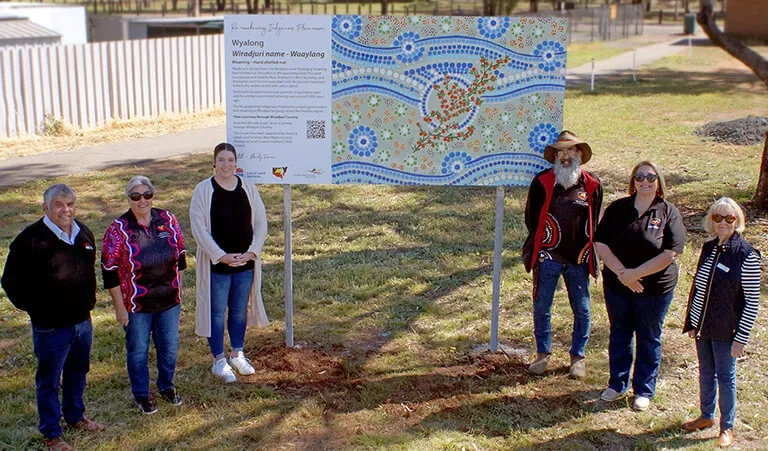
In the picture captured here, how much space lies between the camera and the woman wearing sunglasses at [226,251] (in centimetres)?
588

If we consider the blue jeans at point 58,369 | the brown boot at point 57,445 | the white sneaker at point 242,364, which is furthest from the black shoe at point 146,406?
the white sneaker at point 242,364

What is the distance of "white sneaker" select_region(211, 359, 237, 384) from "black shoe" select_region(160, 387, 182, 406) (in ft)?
1.43

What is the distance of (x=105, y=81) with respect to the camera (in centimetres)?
1681

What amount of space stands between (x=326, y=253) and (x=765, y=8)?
129 ft

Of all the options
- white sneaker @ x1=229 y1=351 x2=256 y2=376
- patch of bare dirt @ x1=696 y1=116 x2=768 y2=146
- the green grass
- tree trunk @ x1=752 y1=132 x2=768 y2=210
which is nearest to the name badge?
the green grass

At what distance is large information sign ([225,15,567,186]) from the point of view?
625 cm

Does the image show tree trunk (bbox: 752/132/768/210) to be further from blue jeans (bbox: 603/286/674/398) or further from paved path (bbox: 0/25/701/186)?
paved path (bbox: 0/25/701/186)

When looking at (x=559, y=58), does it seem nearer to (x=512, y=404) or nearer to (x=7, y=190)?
(x=512, y=404)

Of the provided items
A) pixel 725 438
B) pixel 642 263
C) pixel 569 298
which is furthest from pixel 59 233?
pixel 725 438

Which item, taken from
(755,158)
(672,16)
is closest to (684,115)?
(755,158)

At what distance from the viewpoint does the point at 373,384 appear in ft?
20.5

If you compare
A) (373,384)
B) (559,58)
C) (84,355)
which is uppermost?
(559,58)

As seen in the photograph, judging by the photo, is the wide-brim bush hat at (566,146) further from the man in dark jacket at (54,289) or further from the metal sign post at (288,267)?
the man in dark jacket at (54,289)

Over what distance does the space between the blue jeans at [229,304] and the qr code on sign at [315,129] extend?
1.08 metres
